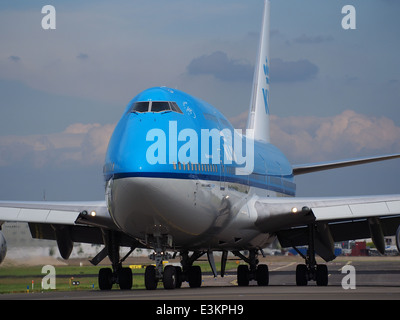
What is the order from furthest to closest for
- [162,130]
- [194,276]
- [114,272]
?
[194,276]
[114,272]
[162,130]

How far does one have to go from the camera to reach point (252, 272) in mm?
31828

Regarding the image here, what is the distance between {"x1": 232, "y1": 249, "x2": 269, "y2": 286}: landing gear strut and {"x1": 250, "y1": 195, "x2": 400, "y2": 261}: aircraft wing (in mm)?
1552

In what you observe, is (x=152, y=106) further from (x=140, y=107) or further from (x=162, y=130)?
(x=162, y=130)

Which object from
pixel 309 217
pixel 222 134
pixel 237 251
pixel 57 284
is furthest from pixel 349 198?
pixel 57 284

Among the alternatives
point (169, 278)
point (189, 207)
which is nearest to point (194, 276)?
point (169, 278)

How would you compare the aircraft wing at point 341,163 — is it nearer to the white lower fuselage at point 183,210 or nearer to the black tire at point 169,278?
the white lower fuselage at point 183,210

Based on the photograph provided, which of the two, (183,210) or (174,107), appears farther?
(174,107)

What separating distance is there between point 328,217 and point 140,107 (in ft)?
23.7

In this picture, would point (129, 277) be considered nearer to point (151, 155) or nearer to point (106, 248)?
point (106, 248)

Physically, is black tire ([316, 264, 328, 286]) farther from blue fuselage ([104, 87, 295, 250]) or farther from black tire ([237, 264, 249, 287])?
blue fuselage ([104, 87, 295, 250])

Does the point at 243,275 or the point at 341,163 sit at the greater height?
the point at 341,163

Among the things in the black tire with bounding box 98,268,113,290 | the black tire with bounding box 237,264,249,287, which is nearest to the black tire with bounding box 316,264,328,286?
the black tire with bounding box 237,264,249,287

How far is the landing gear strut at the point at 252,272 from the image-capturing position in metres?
31.4

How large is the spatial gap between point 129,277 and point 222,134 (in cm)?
518
